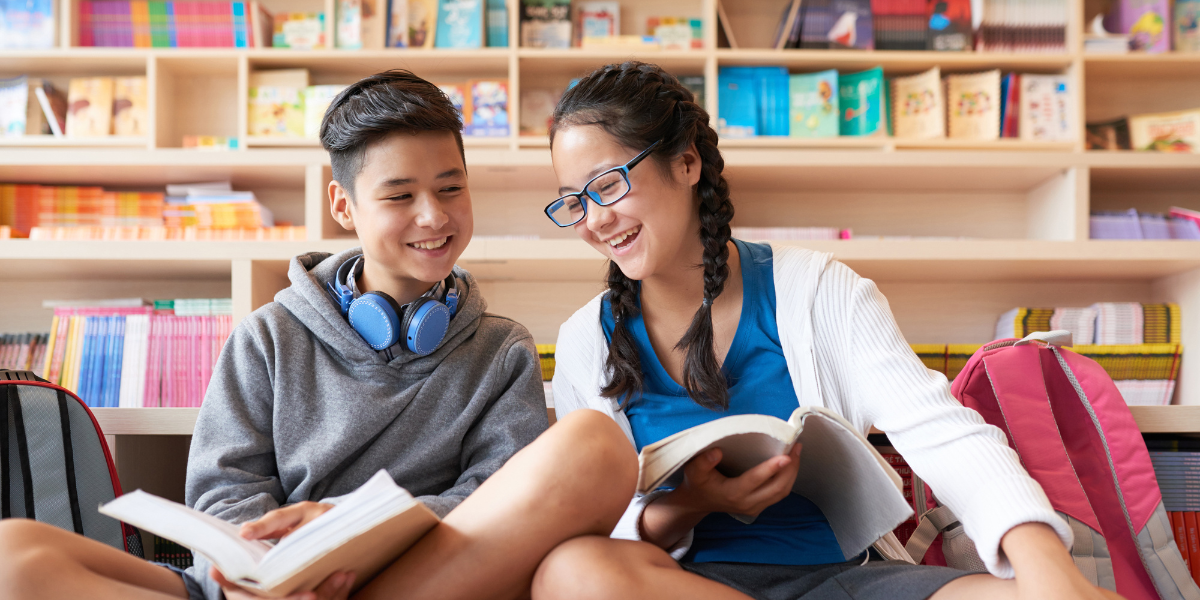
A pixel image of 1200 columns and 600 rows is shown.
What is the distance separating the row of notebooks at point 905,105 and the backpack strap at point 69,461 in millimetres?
1766

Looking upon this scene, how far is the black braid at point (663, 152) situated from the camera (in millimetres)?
1014

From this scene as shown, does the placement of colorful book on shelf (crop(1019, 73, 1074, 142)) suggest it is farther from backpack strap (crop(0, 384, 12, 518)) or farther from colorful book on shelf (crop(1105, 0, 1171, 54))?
backpack strap (crop(0, 384, 12, 518))

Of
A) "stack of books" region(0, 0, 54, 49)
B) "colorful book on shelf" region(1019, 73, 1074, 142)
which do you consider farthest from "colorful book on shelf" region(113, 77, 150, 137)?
"colorful book on shelf" region(1019, 73, 1074, 142)

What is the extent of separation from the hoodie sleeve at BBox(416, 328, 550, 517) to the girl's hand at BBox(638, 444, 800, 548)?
0.23 metres

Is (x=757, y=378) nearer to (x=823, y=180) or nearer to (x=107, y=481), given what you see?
(x=107, y=481)

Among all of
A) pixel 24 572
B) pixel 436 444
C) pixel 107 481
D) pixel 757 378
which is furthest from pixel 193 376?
pixel 757 378

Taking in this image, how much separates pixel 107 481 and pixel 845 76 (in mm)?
2167

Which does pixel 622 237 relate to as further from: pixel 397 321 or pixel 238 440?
pixel 238 440

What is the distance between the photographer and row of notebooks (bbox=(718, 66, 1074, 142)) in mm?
2275

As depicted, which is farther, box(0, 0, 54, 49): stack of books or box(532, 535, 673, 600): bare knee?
box(0, 0, 54, 49): stack of books

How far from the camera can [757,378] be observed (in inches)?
40.5

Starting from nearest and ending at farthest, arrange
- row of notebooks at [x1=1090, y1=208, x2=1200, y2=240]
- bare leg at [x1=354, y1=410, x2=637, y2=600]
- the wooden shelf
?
1. bare leg at [x1=354, y1=410, x2=637, y2=600]
2. the wooden shelf
3. row of notebooks at [x1=1090, y1=208, x2=1200, y2=240]

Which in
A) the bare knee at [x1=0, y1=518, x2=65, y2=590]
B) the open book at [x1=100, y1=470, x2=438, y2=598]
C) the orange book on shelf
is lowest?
the orange book on shelf

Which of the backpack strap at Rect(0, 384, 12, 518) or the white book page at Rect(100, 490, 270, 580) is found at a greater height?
the white book page at Rect(100, 490, 270, 580)
